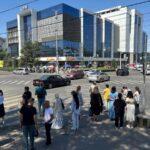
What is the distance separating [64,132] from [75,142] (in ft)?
4.06

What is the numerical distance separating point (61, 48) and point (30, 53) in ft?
81.3

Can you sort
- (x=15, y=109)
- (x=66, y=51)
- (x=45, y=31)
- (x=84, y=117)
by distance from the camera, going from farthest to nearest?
(x=45, y=31)
(x=66, y=51)
(x=15, y=109)
(x=84, y=117)

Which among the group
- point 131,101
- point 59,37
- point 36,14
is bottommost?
point 131,101

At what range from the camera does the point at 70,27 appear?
10306 cm

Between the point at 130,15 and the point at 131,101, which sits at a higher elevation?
the point at 130,15

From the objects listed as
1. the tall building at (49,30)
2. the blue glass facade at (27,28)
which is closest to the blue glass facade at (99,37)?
the tall building at (49,30)

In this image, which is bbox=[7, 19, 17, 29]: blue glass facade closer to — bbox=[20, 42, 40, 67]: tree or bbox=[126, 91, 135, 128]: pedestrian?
bbox=[20, 42, 40, 67]: tree

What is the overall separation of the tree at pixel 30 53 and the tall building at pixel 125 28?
72.7 m

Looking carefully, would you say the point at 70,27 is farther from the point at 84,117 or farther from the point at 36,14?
the point at 84,117

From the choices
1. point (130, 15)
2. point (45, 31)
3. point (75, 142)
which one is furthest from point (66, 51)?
point (75, 142)

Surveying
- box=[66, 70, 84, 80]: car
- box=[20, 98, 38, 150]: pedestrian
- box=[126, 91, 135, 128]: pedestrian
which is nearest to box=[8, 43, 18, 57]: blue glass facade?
box=[66, 70, 84, 80]: car

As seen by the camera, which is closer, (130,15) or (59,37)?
(59,37)

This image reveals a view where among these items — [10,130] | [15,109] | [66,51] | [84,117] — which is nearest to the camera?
[10,130]

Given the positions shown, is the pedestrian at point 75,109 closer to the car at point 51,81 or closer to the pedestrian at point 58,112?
the pedestrian at point 58,112
